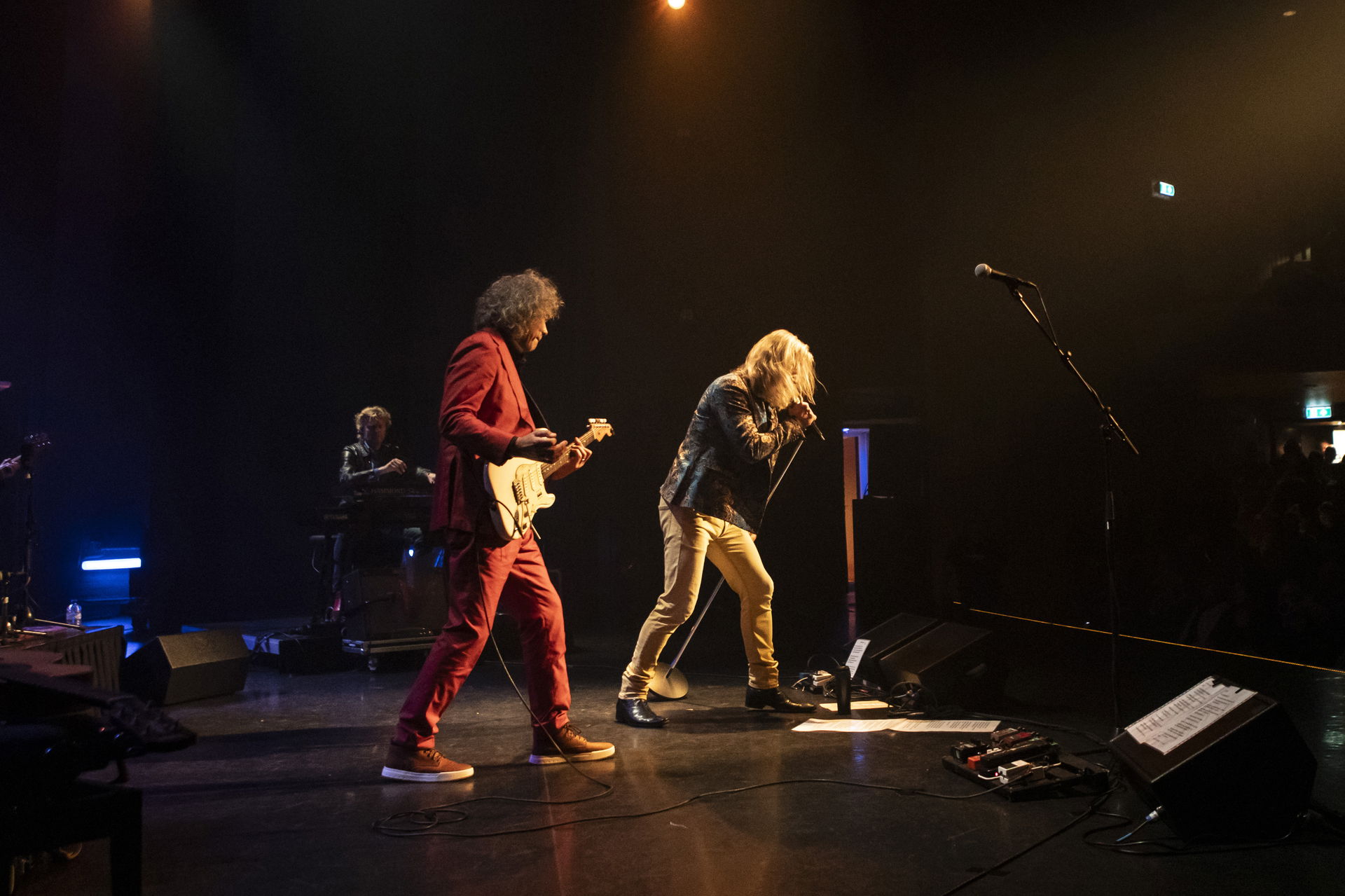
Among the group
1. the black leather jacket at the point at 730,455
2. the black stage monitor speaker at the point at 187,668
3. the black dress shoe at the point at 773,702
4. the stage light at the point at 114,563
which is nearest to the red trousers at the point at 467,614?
the black leather jacket at the point at 730,455

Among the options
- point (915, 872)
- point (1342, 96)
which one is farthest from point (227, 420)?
point (1342, 96)

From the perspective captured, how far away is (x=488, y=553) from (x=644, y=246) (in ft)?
18.7

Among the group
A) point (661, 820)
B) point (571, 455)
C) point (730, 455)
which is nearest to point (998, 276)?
point (730, 455)

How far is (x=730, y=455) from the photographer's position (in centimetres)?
398

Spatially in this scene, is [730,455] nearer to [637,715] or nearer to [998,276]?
[637,715]

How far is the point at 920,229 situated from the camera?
8078 mm

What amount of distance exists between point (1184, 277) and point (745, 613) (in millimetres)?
6118

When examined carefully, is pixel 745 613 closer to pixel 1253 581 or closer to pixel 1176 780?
pixel 1176 780

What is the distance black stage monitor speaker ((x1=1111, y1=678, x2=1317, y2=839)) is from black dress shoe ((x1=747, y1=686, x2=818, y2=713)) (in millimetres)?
1769

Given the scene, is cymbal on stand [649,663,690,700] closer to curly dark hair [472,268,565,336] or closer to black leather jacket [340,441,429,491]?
curly dark hair [472,268,565,336]

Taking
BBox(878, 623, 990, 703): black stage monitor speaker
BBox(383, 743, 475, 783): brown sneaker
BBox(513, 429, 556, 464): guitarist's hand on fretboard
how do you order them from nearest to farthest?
1. BBox(513, 429, 556, 464): guitarist's hand on fretboard
2. BBox(383, 743, 475, 783): brown sneaker
3. BBox(878, 623, 990, 703): black stage monitor speaker

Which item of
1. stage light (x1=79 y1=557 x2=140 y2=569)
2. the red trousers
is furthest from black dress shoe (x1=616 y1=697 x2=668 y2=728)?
stage light (x1=79 y1=557 x2=140 y2=569)

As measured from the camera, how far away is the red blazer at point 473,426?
3.01 meters

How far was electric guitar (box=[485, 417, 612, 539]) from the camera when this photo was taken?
307 centimetres
